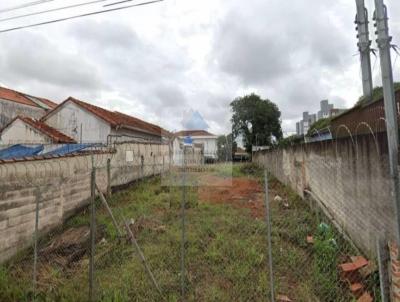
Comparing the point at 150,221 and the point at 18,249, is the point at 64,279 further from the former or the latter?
the point at 150,221

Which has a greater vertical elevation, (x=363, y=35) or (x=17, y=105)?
(x=17, y=105)

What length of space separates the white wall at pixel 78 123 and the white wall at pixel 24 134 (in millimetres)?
1908

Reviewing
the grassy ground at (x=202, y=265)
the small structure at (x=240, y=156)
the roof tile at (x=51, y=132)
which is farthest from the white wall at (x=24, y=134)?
the small structure at (x=240, y=156)

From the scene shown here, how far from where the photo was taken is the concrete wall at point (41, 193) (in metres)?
4.95

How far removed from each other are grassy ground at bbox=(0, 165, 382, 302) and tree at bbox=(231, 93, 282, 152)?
31655 millimetres

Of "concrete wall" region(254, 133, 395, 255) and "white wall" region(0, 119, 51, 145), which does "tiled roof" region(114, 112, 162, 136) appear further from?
"concrete wall" region(254, 133, 395, 255)

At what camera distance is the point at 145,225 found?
6.20 meters

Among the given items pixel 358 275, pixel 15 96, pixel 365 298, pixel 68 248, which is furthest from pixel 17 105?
pixel 365 298

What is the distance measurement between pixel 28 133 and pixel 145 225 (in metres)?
11.9

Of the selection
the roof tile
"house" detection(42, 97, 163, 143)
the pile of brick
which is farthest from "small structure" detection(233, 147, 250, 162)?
the pile of brick

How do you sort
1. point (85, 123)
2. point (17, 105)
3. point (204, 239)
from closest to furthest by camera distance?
point (204, 239), point (85, 123), point (17, 105)

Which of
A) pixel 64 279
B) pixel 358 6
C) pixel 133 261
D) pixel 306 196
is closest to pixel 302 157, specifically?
pixel 306 196

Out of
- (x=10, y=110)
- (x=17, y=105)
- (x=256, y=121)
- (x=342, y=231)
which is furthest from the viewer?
(x=256, y=121)

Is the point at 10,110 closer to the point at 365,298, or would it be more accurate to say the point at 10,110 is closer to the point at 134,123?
the point at 134,123
